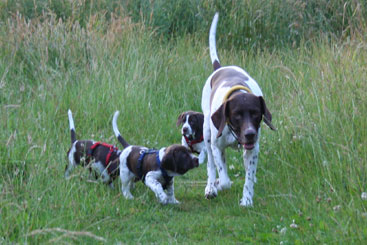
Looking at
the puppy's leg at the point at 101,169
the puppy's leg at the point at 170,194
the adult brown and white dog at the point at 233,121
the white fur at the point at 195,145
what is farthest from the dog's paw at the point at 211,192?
the white fur at the point at 195,145

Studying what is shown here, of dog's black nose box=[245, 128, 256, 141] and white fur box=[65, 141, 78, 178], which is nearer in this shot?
dog's black nose box=[245, 128, 256, 141]

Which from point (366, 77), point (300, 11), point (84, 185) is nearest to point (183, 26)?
point (300, 11)

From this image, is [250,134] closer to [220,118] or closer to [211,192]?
[220,118]

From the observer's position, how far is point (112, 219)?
17.6ft

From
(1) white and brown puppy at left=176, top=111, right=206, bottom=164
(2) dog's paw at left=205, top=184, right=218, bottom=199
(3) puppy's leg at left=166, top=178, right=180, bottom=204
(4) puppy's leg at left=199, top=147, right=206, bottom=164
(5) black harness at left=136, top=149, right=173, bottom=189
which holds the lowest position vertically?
(4) puppy's leg at left=199, top=147, right=206, bottom=164

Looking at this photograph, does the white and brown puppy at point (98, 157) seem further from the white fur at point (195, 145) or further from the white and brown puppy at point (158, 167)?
the white fur at point (195, 145)

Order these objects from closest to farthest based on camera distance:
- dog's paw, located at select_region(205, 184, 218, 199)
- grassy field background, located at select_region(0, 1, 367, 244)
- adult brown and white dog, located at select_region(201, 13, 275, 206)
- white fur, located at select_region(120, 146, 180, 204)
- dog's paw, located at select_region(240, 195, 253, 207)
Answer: grassy field background, located at select_region(0, 1, 367, 244), adult brown and white dog, located at select_region(201, 13, 275, 206), dog's paw, located at select_region(240, 195, 253, 207), white fur, located at select_region(120, 146, 180, 204), dog's paw, located at select_region(205, 184, 218, 199)

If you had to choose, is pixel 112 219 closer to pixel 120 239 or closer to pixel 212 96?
pixel 120 239

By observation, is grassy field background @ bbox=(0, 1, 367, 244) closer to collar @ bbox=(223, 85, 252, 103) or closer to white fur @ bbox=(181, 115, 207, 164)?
white fur @ bbox=(181, 115, 207, 164)

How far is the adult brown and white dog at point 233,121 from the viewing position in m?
5.74

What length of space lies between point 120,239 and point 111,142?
8.52 feet

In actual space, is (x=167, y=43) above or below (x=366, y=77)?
below

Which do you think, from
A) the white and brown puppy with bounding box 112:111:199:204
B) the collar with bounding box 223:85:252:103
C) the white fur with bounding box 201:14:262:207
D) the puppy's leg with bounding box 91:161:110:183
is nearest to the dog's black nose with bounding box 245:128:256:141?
the white fur with bounding box 201:14:262:207

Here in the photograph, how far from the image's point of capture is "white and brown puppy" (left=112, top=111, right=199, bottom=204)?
6.07 metres
